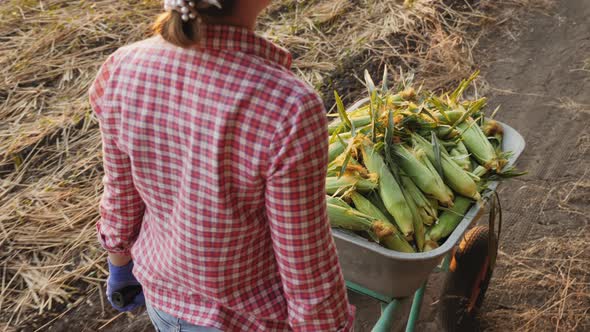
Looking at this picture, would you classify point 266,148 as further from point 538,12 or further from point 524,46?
point 538,12

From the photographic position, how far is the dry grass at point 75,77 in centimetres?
325

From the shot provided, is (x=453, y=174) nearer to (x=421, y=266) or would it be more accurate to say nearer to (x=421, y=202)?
(x=421, y=202)

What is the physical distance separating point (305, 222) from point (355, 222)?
2.49ft

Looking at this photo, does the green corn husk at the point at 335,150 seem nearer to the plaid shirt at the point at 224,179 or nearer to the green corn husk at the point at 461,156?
the green corn husk at the point at 461,156

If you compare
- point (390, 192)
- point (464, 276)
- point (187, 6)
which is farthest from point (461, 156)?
point (187, 6)

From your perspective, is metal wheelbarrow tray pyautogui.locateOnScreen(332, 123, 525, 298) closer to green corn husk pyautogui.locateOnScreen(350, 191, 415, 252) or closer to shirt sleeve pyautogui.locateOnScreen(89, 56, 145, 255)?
green corn husk pyautogui.locateOnScreen(350, 191, 415, 252)

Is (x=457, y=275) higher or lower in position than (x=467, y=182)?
lower

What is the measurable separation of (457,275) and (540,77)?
8.80ft

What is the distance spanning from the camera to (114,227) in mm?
1594

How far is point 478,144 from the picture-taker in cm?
232

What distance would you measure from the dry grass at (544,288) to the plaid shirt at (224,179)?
1910 mm

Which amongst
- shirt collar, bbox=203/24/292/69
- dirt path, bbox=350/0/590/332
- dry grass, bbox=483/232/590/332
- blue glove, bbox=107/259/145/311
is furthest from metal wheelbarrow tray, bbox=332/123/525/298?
dry grass, bbox=483/232/590/332

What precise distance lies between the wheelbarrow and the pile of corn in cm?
6

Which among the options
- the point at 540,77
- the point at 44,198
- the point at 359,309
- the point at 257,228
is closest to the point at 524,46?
the point at 540,77
